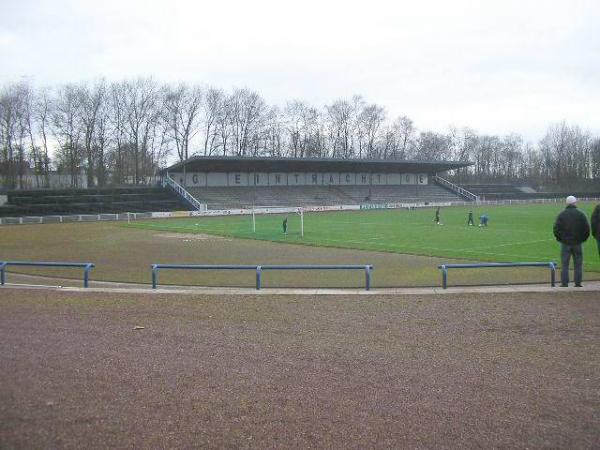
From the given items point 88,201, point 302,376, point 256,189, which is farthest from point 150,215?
point 302,376

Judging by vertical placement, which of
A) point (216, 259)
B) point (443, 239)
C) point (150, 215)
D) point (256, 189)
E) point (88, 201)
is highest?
point (256, 189)

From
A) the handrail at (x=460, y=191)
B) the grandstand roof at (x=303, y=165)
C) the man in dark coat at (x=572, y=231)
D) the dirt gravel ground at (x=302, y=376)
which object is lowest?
the dirt gravel ground at (x=302, y=376)

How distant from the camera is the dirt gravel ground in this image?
531 centimetres

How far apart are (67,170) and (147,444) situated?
88206 millimetres

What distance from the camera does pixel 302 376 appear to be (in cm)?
701

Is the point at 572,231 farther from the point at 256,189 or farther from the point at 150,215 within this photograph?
the point at 256,189

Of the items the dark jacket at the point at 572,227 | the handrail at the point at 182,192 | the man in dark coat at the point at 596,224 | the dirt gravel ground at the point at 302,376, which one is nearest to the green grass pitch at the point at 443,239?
the man in dark coat at the point at 596,224

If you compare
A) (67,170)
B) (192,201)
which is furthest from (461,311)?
(67,170)

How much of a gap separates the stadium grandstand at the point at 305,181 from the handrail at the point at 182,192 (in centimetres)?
88

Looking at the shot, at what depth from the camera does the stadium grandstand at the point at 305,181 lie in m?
73.6

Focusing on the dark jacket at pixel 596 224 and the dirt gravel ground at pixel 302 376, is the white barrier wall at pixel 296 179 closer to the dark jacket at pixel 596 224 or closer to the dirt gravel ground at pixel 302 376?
the dirt gravel ground at pixel 302 376

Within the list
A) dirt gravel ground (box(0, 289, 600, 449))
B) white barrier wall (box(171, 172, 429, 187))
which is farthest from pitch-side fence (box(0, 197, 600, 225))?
dirt gravel ground (box(0, 289, 600, 449))

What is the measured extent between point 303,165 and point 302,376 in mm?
74067

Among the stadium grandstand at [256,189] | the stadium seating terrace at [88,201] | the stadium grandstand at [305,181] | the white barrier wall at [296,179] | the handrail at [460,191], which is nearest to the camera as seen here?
the stadium seating terrace at [88,201]
